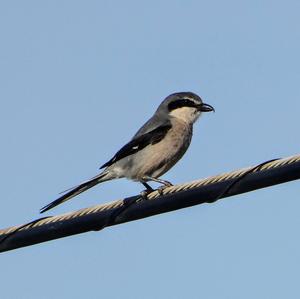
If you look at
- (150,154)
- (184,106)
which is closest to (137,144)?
(150,154)

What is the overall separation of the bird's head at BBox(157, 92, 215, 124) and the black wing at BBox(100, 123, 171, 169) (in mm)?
519

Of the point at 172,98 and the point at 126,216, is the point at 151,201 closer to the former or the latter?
the point at 126,216

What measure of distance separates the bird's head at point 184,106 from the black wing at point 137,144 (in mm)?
519

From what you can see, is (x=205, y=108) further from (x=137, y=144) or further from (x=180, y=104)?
(x=137, y=144)

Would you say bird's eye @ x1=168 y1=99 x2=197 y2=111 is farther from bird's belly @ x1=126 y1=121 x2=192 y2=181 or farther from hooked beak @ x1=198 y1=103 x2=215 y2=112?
bird's belly @ x1=126 y1=121 x2=192 y2=181

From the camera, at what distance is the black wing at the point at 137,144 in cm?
870

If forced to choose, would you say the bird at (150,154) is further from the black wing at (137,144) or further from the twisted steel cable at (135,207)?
the twisted steel cable at (135,207)

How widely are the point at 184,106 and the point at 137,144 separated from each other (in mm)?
1014

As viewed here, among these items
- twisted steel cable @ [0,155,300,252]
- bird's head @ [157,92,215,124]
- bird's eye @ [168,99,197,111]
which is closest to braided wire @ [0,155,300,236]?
twisted steel cable @ [0,155,300,252]

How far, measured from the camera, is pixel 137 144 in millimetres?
8766

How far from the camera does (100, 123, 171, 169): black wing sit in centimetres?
870

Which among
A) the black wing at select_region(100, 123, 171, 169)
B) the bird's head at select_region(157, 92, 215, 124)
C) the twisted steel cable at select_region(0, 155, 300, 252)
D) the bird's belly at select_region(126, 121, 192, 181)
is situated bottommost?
the twisted steel cable at select_region(0, 155, 300, 252)

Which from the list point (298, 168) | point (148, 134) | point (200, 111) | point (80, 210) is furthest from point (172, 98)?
point (298, 168)

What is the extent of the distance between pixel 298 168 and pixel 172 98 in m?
5.11
